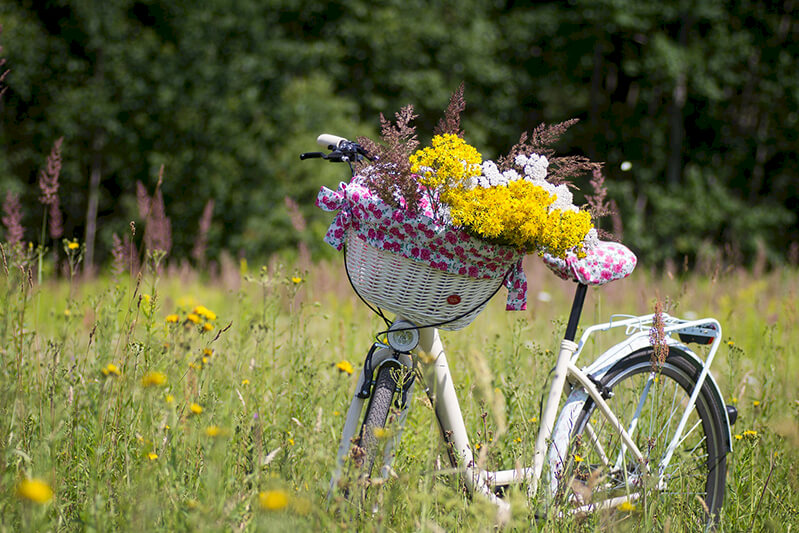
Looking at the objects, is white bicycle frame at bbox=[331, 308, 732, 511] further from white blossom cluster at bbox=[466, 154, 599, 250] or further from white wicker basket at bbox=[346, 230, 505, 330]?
white blossom cluster at bbox=[466, 154, 599, 250]

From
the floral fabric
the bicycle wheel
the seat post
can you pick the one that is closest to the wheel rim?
the bicycle wheel

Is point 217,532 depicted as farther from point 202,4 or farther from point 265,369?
point 202,4

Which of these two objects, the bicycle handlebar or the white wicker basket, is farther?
the bicycle handlebar

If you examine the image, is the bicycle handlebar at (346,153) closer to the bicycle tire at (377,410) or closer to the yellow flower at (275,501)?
the bicycle tire at (377,410)

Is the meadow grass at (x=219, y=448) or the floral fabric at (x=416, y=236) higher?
the floral fabric at (x=416, y=236)

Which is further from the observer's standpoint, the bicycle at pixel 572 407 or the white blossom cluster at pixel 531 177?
the bicycle at pixel 572 407

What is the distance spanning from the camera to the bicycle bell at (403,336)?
2154mm

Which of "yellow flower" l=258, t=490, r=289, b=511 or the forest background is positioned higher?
"yellow flower" l=258, t=490, r=289, b=511

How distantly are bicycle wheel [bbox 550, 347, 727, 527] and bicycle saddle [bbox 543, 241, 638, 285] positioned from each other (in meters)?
0.30

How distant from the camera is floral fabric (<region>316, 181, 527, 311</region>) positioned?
77.9 inches

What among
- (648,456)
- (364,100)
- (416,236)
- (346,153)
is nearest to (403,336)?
(416,236)

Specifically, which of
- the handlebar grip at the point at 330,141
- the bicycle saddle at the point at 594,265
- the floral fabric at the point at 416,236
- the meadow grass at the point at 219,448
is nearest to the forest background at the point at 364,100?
the meadow grass at the point at 219,448

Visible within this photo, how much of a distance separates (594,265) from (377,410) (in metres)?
0.87

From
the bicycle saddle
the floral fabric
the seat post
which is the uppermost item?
the floral fabric
